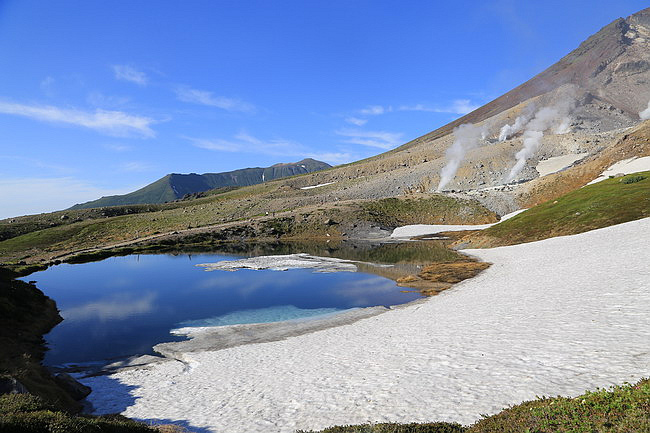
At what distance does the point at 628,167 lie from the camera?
82625mm

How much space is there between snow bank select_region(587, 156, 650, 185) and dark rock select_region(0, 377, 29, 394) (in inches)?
4004

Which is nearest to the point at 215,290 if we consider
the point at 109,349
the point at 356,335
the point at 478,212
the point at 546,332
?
the point at 109,349

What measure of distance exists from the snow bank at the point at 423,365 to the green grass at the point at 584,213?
2391cm

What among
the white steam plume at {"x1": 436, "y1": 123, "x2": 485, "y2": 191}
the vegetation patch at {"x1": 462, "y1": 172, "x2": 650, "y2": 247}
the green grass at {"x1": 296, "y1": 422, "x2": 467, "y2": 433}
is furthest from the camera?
the white steam plume at {"x1": 436, "y1": 123, "x2": 485, "y2": 191}

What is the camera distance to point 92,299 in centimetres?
4509

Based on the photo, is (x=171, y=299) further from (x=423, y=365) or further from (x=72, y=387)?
(x=423, y=365)

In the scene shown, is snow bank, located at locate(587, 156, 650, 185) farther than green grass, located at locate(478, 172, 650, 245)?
Yes

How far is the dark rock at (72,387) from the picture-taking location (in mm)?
18969

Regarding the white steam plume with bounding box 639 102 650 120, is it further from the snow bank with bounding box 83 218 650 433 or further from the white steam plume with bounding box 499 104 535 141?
the snow bank with bounding box 83 218 650 433

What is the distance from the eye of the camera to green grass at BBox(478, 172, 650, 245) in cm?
5153

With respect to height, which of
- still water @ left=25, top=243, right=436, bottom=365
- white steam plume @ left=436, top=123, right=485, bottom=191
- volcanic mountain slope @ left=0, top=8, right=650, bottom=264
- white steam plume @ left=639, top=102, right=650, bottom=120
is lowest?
still water @ left=25, top=243, right=436, bottom=365

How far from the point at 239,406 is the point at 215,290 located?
1289 inches

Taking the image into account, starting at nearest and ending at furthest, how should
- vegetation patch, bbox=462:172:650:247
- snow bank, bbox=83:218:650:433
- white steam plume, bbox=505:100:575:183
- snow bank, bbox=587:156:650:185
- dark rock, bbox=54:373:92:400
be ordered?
1. snow bank, bbox=83:218:650:433
2. dark rock, bbox=54:373:92:400
3. vegetation patch, bbox=462:172:650:247
4. snow bank, bbox=587:156:650:185
5. white steam plume, bbox=505:100:575:183

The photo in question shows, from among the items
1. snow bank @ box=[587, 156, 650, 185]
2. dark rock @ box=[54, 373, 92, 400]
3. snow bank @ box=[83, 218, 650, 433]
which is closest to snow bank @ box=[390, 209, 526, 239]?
snow bank @ box=[587, 156, 650, 185]
